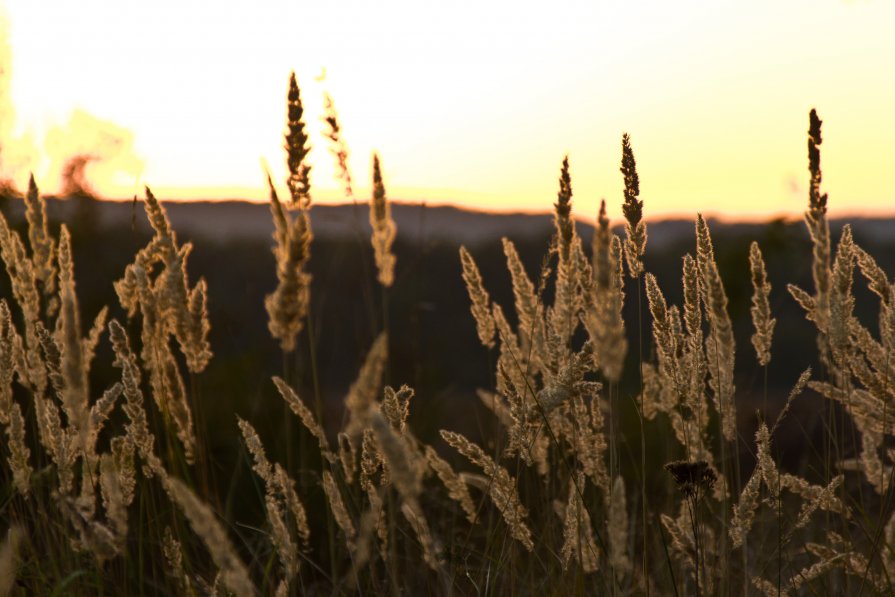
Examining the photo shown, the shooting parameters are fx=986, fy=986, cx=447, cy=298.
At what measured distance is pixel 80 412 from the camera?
172cm

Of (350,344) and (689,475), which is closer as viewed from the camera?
(689,475)

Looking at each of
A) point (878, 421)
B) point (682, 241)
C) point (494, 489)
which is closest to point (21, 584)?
point (494, 489)

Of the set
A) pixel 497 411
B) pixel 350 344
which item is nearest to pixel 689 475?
pixel 497 411

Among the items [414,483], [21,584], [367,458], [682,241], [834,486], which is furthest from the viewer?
[682,241]

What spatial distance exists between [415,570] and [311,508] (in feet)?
3.28

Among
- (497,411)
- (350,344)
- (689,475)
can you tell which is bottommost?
(350,344)

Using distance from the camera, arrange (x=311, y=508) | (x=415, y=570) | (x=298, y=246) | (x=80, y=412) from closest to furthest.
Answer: (x=298, y=246) → (x=80, y=412) → (x=415, y=570) → (x=311, y=508)

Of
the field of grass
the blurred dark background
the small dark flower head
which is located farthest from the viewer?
the blurred dark background

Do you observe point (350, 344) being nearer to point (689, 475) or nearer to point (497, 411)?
point (497, 411)

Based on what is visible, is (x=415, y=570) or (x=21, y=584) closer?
(x=21, y=584)

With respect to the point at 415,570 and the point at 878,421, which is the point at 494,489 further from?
the point at 415,570

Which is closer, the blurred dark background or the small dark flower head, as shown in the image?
the small dark flower head

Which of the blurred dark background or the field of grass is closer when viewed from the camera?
the field of grass

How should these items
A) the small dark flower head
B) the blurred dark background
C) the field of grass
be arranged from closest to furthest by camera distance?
the field of grass, the small dark flower head, the blurred dark background
